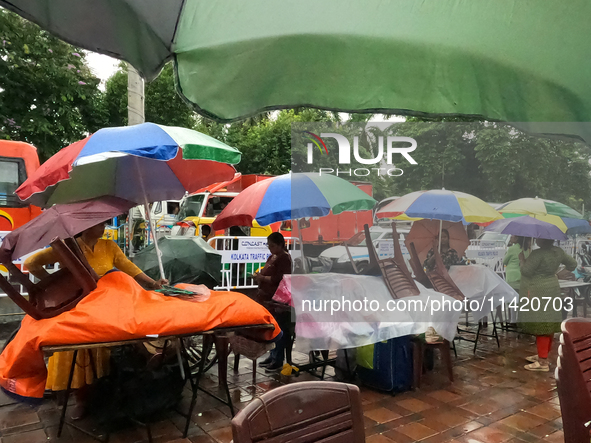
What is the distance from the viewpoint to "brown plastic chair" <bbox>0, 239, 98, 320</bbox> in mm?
2715

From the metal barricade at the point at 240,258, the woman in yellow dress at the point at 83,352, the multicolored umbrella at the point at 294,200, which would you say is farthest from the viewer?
the metal barricade at the point at 240,258

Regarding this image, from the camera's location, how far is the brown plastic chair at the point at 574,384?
195 cm

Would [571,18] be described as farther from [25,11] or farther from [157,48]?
[25,11]

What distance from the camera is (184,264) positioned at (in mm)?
4676

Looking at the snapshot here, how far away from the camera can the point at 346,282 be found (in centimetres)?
397

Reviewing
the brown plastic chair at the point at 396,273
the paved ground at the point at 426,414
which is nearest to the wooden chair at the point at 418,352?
the paved ground at the point at 426,414

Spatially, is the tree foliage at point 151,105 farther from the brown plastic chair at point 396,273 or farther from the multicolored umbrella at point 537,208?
the multicolored umbrella at point 537,208

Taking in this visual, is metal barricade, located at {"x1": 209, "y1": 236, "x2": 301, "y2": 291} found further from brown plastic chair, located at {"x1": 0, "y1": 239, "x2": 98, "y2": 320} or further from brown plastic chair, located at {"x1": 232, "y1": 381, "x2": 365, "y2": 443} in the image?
brown plastic chair, located at {"x1": 232, "y1": 381, "x2": 365, "y2": 443}

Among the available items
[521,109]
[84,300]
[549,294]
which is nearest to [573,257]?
[549,294]

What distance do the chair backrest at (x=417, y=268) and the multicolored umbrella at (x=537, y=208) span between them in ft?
2.50

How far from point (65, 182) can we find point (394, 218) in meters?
2.94

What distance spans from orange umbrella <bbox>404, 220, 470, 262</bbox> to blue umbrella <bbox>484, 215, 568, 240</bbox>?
13.7 inches

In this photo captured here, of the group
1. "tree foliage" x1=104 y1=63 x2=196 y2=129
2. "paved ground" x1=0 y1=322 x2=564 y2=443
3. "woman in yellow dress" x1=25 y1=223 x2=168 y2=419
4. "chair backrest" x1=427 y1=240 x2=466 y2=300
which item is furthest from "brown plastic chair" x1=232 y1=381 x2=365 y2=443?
"tree foliage" x1=104 y1=63 x2=196 y2=129

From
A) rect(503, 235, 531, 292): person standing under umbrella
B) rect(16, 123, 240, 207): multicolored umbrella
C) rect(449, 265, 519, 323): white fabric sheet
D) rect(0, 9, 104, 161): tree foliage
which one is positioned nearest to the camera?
rect(16, 123, 240, 207): multicolored umbrella
